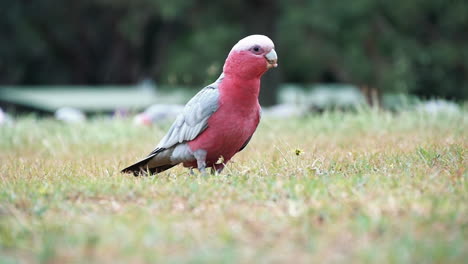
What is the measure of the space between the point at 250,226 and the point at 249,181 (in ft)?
2.97

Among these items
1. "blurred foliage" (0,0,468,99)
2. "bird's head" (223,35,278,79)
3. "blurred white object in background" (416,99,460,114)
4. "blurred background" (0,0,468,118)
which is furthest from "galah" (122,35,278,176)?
"blurred foliage" (0,0,468,99)

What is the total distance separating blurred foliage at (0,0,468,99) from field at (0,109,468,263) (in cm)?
609

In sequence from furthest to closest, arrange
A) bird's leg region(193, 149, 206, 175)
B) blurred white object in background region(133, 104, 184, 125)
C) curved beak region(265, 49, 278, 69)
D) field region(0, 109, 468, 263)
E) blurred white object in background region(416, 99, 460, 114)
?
blurred white object in background region(133, 104, 184, 125) → blurred white object in background region(416, 99, 460, 114) → bird's leg region(193, 149, 206, 175) → curved beak region(265, 49, 278, 69) → field region(0, 109, 468, 263)

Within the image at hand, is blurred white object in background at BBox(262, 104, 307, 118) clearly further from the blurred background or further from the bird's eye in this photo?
the bird's eye

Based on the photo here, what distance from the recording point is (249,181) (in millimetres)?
3555

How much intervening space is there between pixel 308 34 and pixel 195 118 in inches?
388

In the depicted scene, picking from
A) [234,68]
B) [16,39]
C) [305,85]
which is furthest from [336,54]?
[234,68]

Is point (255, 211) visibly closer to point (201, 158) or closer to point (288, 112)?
point (201, 158)

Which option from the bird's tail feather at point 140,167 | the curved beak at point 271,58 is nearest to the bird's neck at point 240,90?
the curved beak at point 271,58

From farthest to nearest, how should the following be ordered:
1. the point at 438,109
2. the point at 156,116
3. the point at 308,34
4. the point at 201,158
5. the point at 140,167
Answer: the point at 308,34 → the point at 156,116 → the point at 438,109 → the point at 140,167 → the point at 201,158

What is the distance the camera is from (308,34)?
13.5 metres

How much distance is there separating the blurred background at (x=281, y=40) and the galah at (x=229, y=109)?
17.8 ft

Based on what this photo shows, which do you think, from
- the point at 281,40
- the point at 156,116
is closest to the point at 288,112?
the point at 156,116

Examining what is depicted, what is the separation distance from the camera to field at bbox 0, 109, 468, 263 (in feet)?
7.70
